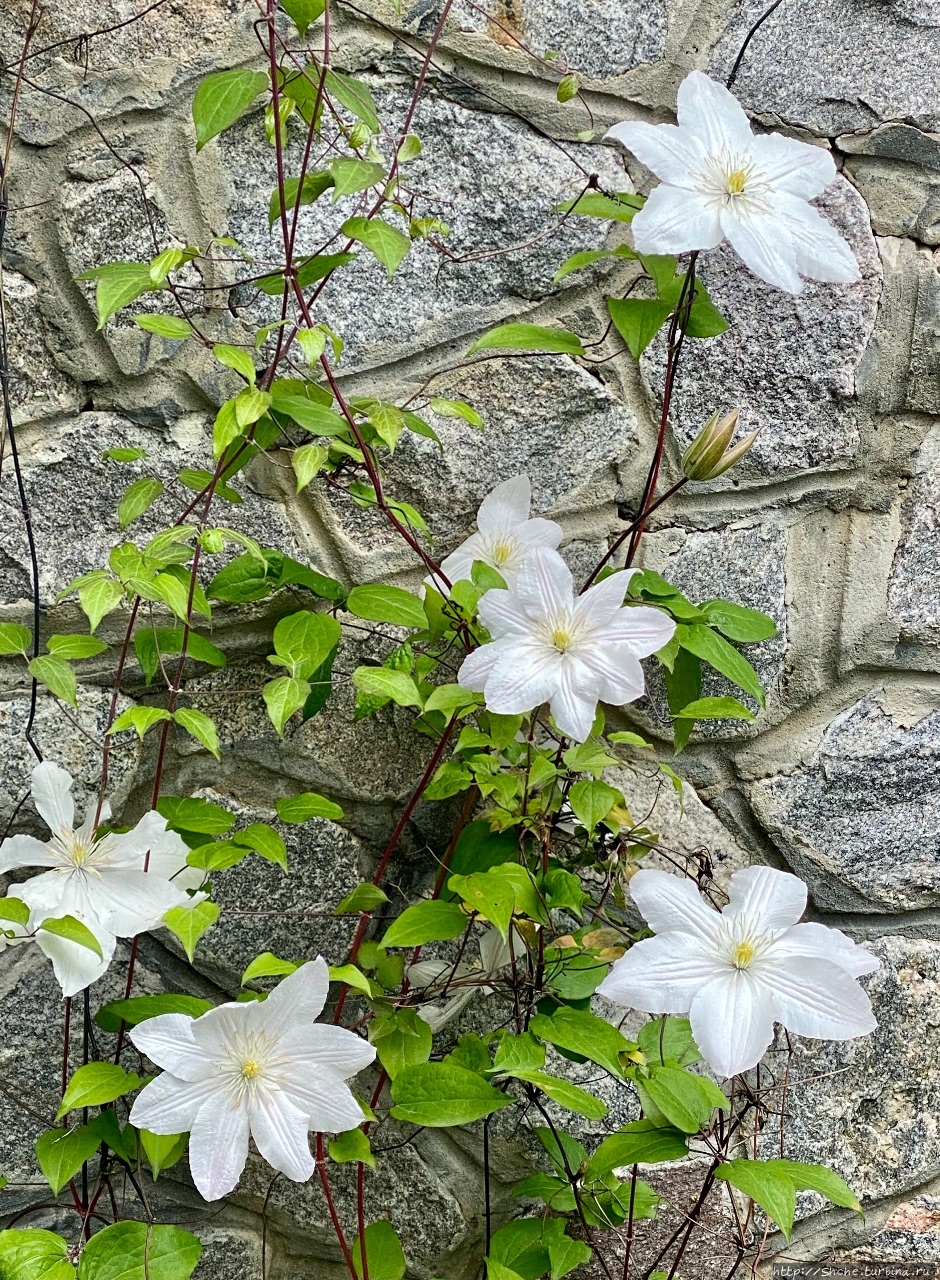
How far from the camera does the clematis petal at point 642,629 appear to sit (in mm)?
861

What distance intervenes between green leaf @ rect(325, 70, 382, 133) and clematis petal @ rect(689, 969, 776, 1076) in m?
0.74

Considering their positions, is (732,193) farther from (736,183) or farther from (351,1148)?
(351,1148)

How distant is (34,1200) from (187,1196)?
0.15 m

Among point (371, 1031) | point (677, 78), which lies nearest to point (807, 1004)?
point (371, 1031)

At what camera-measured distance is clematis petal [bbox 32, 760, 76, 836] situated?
0.94 m

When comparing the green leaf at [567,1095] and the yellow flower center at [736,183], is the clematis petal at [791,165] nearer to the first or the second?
the yellow flower center at [736,183]

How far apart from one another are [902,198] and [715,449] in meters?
0.48

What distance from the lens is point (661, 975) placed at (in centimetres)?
85

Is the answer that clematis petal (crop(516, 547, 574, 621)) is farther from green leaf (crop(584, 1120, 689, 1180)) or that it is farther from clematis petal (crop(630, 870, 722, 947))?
green leaf (crop(584, 1120, 689, 1180))

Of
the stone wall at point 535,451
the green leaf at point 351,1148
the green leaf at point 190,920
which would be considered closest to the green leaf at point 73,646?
the stone wall at point 535,451

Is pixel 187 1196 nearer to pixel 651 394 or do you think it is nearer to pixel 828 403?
pixel 651 394

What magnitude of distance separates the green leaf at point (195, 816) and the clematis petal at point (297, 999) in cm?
20

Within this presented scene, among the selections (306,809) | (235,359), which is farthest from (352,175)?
(306,809)

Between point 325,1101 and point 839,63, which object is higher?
point 839,63
